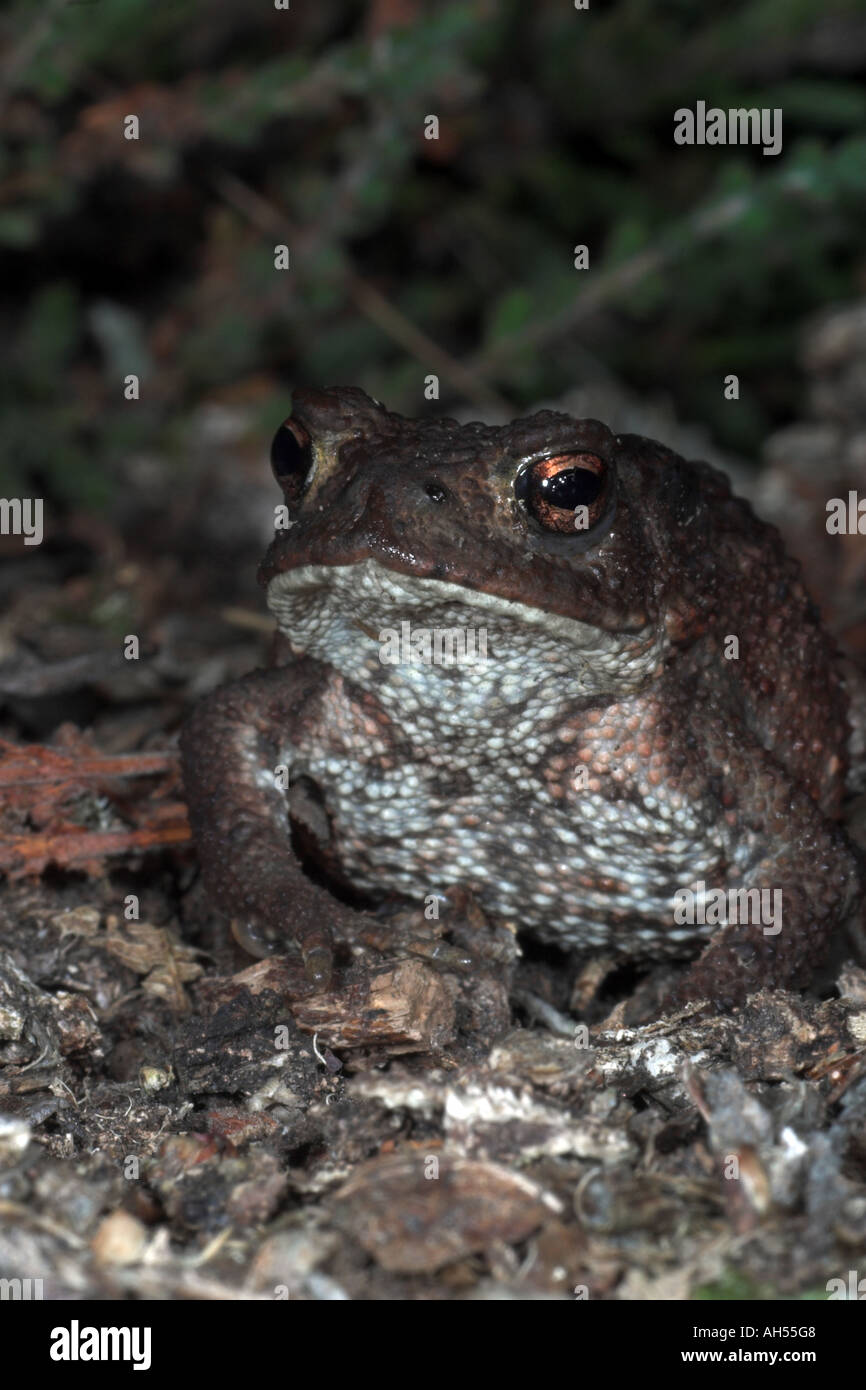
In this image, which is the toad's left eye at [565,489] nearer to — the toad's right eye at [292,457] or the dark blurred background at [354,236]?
the toad's right eye at [292,457]

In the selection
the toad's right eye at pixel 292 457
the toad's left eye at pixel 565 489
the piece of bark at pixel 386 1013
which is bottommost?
the piece of bark at pixel 386 1013

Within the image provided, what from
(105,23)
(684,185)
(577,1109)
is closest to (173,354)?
(105,23)

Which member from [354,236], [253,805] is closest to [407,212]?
[354,236]

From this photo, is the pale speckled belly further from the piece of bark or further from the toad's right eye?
the toad's right eye

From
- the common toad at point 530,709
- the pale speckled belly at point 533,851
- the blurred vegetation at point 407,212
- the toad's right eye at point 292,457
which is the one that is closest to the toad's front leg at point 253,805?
the common toad at point 530,709

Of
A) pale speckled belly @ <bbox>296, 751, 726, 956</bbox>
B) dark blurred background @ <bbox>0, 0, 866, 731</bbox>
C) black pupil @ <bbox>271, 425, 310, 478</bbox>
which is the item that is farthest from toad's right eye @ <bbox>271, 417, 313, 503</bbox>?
dark blurred background @ <bbox>0, 0, 866, 731</bbox>
